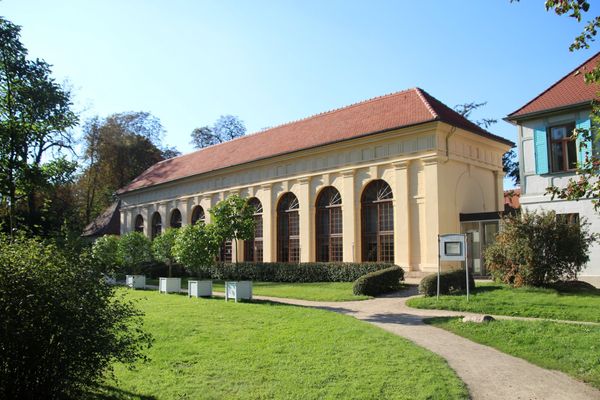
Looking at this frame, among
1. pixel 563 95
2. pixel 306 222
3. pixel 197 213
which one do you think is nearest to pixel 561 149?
pixel 563 95

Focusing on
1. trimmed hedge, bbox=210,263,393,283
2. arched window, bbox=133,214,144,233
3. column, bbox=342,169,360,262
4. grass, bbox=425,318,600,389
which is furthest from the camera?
arched window, bbox=133,214,144,233

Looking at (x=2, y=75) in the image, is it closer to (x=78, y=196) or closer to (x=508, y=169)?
(x=508, y=169)

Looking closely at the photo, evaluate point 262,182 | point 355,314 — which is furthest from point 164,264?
point 355,314

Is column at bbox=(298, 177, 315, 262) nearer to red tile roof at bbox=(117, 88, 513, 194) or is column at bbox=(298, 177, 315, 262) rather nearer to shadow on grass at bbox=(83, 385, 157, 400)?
red tile roof at bbox=(117, 88, 513, 194)

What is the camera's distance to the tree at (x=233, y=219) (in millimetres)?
21844

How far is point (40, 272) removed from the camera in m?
5.93

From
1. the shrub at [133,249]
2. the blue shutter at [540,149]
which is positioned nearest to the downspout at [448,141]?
the blue shutter at [540,149]

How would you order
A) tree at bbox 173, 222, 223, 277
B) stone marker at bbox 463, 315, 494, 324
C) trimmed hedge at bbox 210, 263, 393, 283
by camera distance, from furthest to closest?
trimmed hedge at bbox 210, 263, 393, 283
tree at bbox 173, 222, 223, 277
stone marker at bbox 463, 315, 494, 324

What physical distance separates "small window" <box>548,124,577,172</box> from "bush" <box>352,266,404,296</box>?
7759 mm

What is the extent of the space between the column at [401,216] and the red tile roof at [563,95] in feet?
18.3

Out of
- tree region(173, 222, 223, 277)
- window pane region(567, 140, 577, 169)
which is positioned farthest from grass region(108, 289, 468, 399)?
window pane region(567, 140, 577, 169)

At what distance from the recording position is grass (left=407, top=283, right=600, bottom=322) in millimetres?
12768

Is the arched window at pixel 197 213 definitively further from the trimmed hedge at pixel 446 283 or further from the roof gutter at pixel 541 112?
the trimmed hedge at pixel 446 283

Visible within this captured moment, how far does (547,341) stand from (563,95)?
14.3 metres
